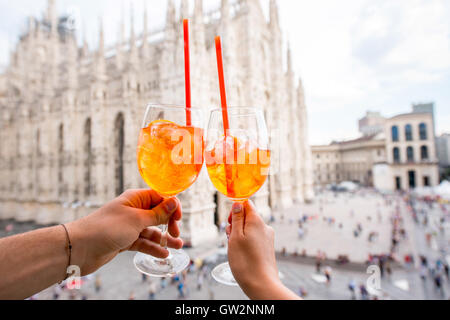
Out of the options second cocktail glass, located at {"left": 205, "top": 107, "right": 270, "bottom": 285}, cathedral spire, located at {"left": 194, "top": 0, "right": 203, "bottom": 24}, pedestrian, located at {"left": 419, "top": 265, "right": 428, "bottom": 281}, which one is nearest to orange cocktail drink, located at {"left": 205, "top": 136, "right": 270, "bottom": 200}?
second cocktail glass, located at {"left": 205, "top": 107, "right": 270, "bottom": 285}

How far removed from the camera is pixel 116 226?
1077 millimetres

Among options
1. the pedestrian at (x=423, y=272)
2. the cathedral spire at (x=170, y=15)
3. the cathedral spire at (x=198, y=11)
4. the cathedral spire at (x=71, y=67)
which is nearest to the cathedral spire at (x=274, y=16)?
the cathedral spire at (x=198, y=11)

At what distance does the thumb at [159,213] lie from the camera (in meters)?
1.17

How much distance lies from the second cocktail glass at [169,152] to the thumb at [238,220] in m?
0.29

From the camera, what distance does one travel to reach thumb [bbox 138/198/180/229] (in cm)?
117

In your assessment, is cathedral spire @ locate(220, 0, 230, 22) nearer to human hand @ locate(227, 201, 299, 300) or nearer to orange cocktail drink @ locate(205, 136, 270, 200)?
orange cocktail drink @ locate(205, 136, 270, 200)

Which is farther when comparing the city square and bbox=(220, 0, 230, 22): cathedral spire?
bbox=(220, 0, 230, 22): cathedral spire

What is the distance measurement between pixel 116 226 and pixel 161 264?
0.40 m

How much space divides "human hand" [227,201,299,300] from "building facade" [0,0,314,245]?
8.85 meters

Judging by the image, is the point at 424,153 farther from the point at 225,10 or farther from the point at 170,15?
the point at 170,15

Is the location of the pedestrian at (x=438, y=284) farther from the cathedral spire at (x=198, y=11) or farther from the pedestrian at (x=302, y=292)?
the cathedral spire at (x=198, y=11)

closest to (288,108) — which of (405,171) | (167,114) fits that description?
(405,171)

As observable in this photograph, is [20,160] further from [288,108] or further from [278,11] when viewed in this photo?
[278,11]
